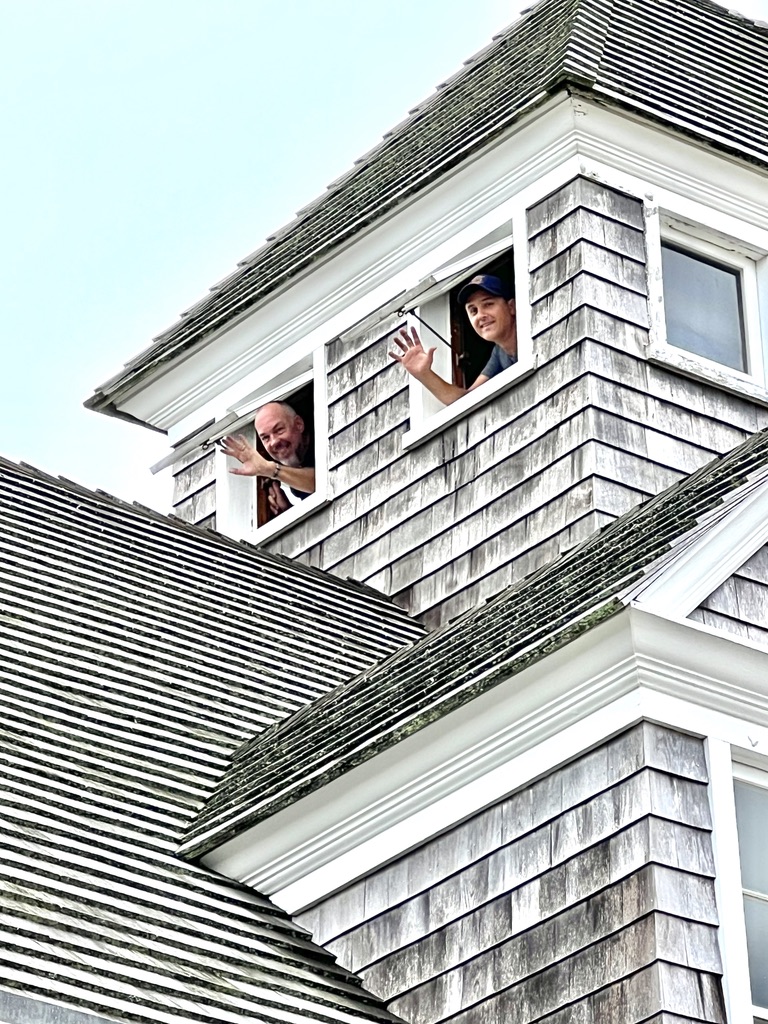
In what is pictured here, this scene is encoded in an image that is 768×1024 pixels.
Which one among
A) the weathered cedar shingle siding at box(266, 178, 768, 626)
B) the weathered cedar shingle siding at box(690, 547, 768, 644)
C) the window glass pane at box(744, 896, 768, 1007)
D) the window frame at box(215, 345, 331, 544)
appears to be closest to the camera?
the window glass pane at box(744, 896, 768, 1007)

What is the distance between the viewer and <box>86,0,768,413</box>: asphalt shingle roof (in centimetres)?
1286

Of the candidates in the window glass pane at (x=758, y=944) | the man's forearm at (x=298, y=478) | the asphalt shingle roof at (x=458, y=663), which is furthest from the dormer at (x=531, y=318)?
the window glass pane at (x=758, y=944)

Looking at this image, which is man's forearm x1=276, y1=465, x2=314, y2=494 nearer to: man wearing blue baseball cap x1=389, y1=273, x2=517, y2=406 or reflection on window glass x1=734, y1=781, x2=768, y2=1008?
man wearing blue baseball cap x1=389, y1=273, x2=517, y2=406

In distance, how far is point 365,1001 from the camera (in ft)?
27.2

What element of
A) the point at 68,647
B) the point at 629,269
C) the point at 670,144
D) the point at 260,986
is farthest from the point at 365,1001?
the point at 670,144

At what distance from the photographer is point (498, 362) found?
12.8m

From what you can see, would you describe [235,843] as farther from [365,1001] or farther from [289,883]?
[365,1001]

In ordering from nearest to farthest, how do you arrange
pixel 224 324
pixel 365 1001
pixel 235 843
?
pixel 365 1001
pixel 235 843
pixel 224 324

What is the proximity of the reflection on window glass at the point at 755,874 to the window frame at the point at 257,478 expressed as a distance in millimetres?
5855

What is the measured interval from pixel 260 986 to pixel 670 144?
21.8 feet

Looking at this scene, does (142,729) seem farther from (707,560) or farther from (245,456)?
(245,456)

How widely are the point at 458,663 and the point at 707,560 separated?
3.87 ft

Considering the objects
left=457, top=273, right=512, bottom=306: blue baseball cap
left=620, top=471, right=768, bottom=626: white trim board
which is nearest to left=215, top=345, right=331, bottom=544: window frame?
left=457, top=273, right=512, bottom=306: blue baseball cap

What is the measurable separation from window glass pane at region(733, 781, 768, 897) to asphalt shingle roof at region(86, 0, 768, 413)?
17.8 ft
